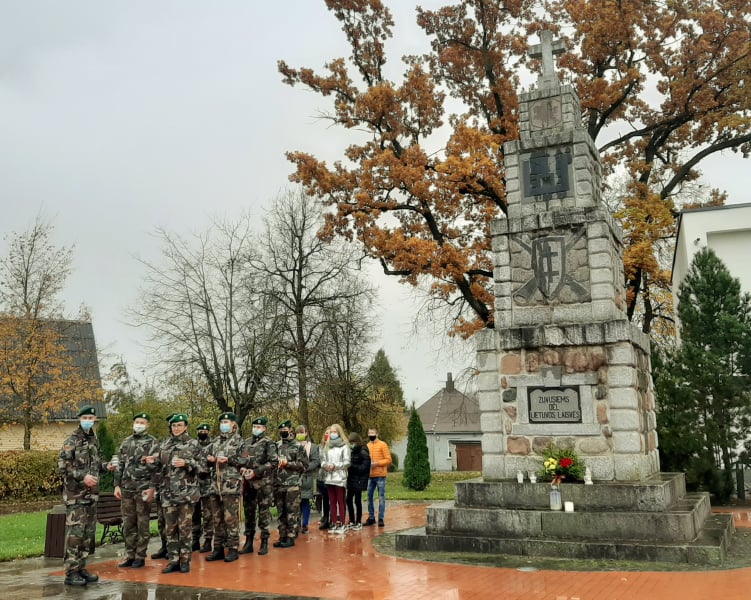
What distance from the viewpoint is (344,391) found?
26.2 m

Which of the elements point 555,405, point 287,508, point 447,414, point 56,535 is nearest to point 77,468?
point 56,535

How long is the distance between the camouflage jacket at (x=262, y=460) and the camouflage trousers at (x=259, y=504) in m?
0.08

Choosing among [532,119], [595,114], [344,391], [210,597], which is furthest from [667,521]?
[344,391]

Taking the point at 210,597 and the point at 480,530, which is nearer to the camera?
the point at 210,597

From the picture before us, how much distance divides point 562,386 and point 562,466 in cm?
119

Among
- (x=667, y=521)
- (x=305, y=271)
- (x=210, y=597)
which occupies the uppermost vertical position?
(x=305, y=271)

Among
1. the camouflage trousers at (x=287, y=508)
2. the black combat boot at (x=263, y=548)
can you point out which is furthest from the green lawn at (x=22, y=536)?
the camouflage trousers at (x=287, y=508)

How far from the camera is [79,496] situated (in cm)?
858

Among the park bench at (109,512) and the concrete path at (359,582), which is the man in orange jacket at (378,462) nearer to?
the concrete path at (359,582)

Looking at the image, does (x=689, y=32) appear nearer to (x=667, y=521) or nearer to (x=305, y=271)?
(x=305, y=271)

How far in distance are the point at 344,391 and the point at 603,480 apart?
17239 mm

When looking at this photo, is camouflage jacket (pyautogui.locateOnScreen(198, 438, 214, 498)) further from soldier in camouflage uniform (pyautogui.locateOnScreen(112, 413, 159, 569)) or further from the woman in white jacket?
the woman in white jacket

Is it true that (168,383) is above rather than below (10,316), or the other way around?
below

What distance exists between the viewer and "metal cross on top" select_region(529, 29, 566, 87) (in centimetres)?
1159
